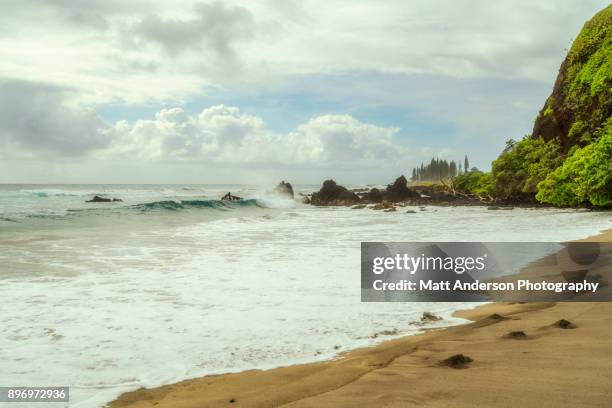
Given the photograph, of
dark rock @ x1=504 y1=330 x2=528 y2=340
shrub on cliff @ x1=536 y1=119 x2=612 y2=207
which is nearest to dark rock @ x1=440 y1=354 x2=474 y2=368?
dark rock @ x1=504 y1=330 x2=528 y2=340

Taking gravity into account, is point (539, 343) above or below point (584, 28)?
below

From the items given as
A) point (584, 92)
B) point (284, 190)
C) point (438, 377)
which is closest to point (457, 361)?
point (438, 377)

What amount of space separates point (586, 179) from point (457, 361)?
25.4m

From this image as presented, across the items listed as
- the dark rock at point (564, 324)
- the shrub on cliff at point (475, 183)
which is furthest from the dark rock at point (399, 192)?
the dark rock at point (564, 324)

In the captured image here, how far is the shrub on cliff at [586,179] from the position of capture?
24.0 meters

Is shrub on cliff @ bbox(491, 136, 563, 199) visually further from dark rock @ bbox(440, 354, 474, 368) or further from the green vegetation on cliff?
dark rock @ bbox(440, 354, 474, 368)

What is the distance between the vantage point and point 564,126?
34.8m

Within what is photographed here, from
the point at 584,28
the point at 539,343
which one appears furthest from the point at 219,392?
the point at 584,28

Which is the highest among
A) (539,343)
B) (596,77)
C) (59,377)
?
(596,77)

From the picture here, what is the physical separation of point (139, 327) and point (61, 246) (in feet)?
32.4

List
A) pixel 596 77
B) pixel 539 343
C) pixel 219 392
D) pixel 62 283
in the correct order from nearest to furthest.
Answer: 1. pixel 219 392
2. pixel 539 343
3. pixel 62 283
4. pixel 596 77

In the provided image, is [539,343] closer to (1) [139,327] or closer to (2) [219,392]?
(2) [219,392]

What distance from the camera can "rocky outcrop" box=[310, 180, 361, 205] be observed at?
144 ft

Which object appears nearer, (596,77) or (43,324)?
(43,324)
